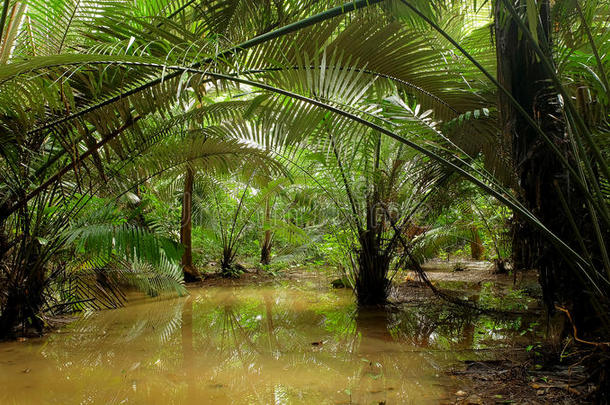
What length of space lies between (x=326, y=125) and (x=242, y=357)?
53.2 inches

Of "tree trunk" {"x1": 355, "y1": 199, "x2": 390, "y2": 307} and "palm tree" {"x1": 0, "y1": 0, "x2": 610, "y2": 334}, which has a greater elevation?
"palm tree" {"x1": 0, "y1": 0, "x2": 610, "y2": 334}

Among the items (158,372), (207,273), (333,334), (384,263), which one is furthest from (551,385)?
(207,273)

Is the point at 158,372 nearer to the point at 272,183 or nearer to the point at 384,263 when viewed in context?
the point at 384,263

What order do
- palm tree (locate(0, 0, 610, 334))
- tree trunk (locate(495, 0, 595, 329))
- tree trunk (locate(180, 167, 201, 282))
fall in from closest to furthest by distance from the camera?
tree trunk (locate(495, 0, 595, 329))
palm tree (locate(0, 0, 610, 334))
tree trunk (locate(180, 167, 201, 282))

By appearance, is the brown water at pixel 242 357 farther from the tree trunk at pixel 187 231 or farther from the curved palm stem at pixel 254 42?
the tree trunk at pixel 187 231

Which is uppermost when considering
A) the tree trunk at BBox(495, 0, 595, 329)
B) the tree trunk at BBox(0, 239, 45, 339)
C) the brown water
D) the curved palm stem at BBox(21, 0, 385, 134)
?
the curved palm stem at BBox(21, 0, 385, 134)

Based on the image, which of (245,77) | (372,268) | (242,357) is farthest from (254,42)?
(372,268)

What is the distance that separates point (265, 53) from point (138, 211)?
5.08ft

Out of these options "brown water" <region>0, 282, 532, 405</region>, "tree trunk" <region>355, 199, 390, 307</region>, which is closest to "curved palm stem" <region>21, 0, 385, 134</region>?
"brown water" <region>0, 282, 532, 405</region>

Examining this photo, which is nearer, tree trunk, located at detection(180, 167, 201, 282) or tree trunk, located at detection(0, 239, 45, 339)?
tree trunk, located at detection(0, 239, 45, 339)

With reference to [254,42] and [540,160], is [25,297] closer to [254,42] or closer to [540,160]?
[254,42]

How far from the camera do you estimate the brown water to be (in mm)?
1766

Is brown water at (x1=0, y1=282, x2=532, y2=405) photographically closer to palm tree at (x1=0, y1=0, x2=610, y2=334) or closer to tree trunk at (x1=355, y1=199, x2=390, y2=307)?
tree trunk at (x1=355, y1=199, x2=390, y2=307)

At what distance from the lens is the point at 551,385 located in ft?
5.60
